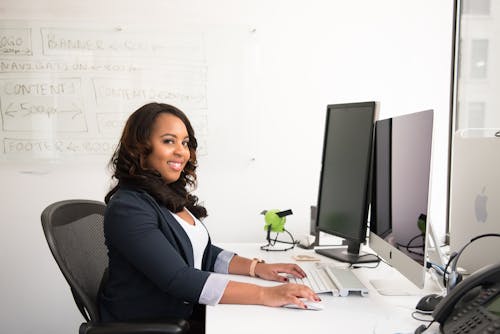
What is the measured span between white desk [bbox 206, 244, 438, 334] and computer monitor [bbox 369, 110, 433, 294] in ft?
0.31

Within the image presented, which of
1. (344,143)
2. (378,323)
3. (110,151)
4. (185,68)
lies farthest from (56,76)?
(378,323)

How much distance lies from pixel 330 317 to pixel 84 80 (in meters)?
2.17

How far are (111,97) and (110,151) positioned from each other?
315 millimetres

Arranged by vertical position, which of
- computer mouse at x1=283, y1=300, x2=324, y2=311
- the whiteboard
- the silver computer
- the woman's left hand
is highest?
the whiteboard

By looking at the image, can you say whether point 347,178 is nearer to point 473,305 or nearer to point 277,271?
point 277,271

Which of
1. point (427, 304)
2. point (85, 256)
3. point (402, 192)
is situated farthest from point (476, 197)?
point (85, 256)

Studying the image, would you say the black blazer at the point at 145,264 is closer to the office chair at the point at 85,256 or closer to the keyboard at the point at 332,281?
the office chair at the point at 85,256

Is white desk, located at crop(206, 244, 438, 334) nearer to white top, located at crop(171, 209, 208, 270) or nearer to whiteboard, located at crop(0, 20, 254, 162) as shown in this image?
white top, located at crop(171, 209, 208, 270)

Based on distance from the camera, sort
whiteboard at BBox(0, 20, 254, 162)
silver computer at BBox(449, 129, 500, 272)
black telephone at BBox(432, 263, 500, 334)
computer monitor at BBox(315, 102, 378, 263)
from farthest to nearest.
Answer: whiteboard at BBox(0, 20, 254, 162)
computer monitor at BBox(315, 102, 378, 263)
silver computer at BBox(449, 129, 500, 272)
black telephone at BBox(432, 263, 500, 334)

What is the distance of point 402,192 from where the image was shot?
147cm

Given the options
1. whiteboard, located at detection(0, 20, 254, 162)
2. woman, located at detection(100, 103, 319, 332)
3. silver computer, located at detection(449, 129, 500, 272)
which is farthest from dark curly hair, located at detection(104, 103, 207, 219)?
whiteboard, located at detection(0, 20, 254, 162)

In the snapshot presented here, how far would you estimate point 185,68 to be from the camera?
2.89 meters

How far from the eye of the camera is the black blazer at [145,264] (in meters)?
1.38

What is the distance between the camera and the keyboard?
4.73 feet
